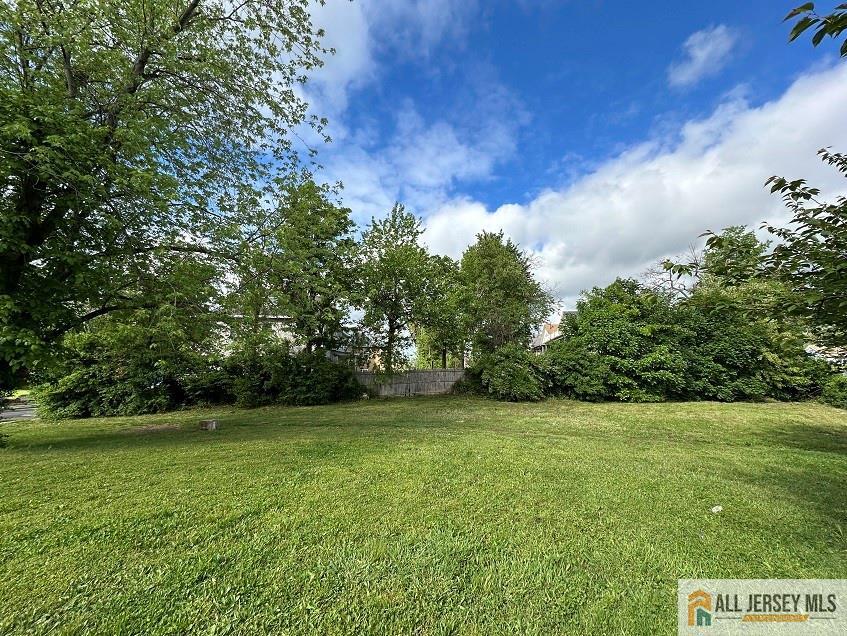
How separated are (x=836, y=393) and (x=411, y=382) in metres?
13.7

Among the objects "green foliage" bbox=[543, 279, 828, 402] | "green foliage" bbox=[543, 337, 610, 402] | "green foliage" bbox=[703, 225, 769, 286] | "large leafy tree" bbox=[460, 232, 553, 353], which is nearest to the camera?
"green foliage" bbox=[703, 225, 769, 286]

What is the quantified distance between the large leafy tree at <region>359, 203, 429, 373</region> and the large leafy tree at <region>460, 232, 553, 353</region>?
103 inches

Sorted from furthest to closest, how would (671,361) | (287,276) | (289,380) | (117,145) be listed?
(289,380)
(671,361)
(287,276)
(117,145)

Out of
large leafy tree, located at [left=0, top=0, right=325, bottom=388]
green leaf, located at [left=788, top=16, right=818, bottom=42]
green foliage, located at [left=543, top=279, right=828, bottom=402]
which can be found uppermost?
large leafy tree, located at [left=0, top=0, right=325, bottom=388]

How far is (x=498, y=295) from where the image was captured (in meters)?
17.3

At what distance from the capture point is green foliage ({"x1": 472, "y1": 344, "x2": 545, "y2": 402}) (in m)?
12.0

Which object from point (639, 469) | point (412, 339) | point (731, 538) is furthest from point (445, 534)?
point (412, 339)

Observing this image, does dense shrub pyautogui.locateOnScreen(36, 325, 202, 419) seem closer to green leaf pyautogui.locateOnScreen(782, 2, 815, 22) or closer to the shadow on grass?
green leaf pyautogui.locateOnScreen(782, 2, 815, 22)

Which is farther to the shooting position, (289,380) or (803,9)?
(289,380)

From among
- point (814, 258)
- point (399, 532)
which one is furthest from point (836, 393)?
point (399, 532)

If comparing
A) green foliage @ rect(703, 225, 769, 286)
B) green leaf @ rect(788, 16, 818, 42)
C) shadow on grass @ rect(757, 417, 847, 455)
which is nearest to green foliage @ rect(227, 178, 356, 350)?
green foliage @ rect(703, 225, 769, 286)

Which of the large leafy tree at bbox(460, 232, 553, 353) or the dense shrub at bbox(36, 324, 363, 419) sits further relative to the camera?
the large leafy tree at bbox(460, 232, 553, 353)

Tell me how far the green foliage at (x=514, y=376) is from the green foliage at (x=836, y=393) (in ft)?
27.6

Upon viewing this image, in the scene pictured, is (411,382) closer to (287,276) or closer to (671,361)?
(287,276)
